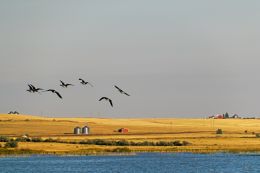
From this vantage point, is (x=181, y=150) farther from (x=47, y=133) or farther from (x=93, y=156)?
(x=47, y=133)

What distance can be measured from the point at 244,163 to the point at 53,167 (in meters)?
24.7

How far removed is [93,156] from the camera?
121 metres

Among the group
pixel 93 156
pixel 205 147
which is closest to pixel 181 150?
pixel 205 147

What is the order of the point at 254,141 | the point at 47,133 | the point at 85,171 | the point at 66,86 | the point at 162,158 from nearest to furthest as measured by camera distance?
the point at 66,86, the point at 85,171, the point at 162,158, the point at 254,141, the point at 47,133

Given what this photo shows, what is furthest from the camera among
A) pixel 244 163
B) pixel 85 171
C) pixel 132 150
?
pixel 132 150

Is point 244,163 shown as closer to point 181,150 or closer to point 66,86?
point 181,150

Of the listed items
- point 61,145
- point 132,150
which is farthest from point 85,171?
point 61,145

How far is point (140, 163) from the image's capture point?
10544 centimetres

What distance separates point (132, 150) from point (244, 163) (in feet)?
87.7

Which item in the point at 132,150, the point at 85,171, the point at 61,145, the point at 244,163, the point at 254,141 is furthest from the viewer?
the point at 254,141

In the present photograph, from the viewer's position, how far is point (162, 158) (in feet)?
379

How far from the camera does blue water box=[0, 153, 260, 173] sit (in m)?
95.0

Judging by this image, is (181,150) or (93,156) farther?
(181,150)

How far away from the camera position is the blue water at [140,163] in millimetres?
95000
